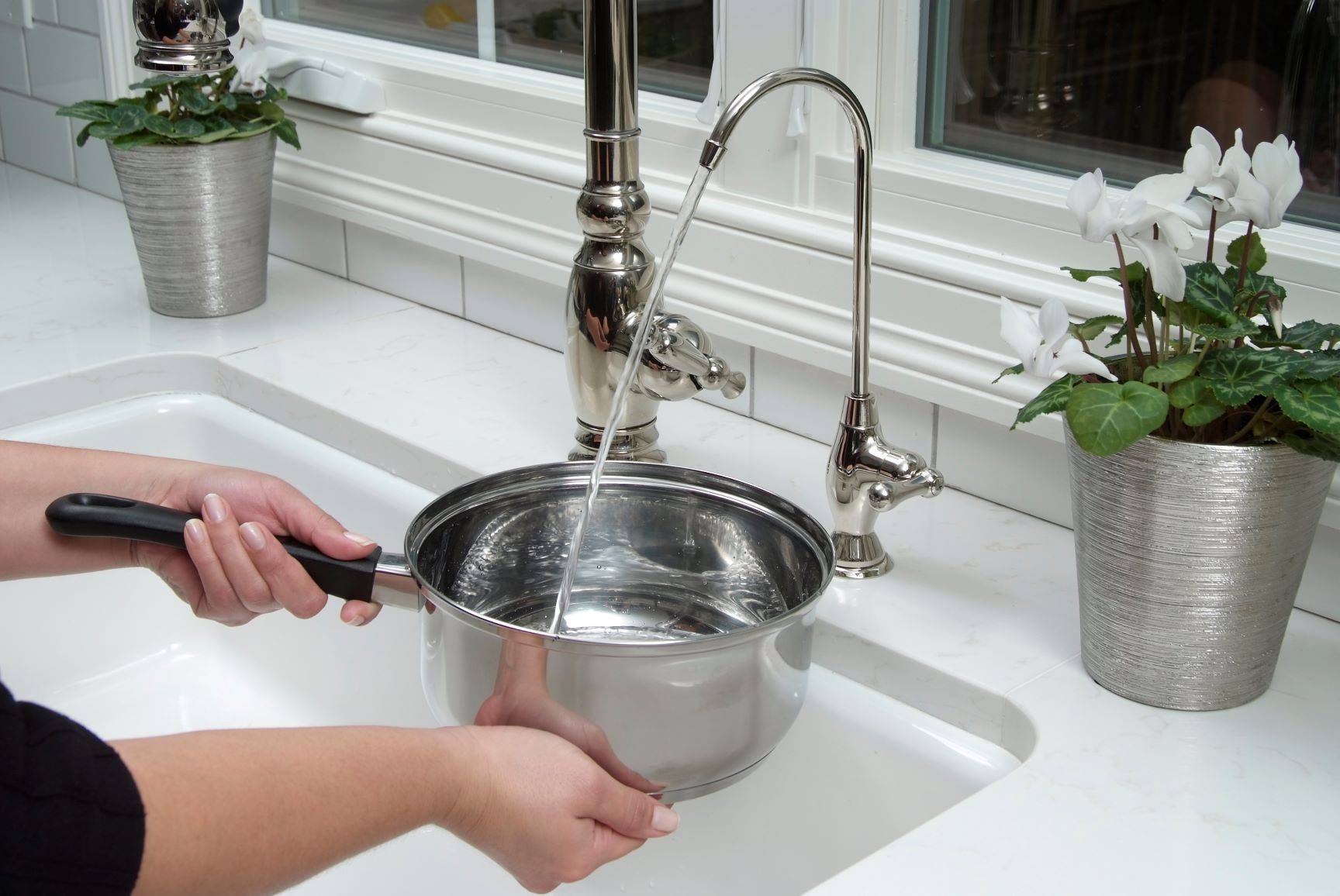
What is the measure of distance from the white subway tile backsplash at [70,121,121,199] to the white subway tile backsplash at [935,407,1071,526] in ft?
3.94

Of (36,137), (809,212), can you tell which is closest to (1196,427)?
(809,212)

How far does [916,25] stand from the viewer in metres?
1.00

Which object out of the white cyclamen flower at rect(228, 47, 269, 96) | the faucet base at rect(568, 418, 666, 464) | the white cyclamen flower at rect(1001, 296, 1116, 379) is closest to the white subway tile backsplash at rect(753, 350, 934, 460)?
the faucet base at rect(568, 418, 666, 464)

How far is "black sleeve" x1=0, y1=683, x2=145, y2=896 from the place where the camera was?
453mm

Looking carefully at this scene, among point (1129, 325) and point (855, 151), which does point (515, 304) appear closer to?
point (855, 151)

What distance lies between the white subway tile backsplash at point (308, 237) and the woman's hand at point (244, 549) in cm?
73

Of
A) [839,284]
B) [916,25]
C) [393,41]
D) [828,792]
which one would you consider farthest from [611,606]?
[393,41]

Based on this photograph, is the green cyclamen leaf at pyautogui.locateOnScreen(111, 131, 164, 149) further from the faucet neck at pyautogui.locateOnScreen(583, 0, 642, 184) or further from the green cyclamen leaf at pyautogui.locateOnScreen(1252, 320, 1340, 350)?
the green cyclamen leaf at pyautogui.locateOnScreen(1252, 320, 1340, 350)

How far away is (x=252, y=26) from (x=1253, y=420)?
1.02 metres

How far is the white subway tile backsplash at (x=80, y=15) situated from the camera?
5.66ft

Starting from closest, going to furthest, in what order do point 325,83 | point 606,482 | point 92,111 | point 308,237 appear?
point 606,482, point 92,111, point 325,83, point 308,237

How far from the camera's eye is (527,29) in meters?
1.33

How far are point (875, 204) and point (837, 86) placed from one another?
243 mm

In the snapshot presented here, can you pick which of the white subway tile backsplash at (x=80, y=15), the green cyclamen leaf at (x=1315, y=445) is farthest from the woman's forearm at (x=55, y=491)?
the white subway tile backsplash at (x=80, y=15)
